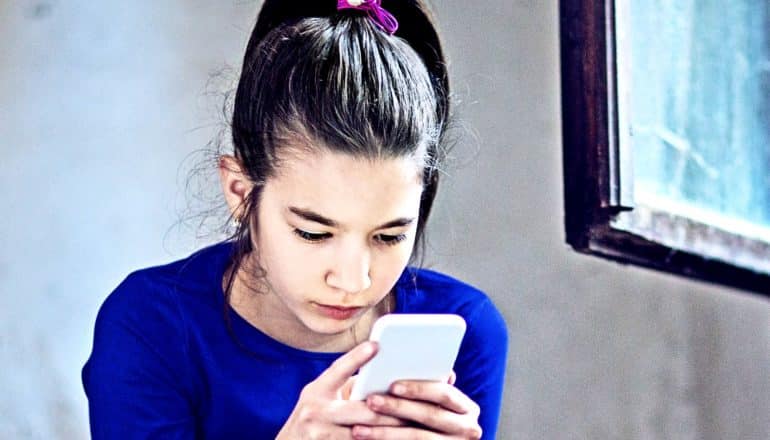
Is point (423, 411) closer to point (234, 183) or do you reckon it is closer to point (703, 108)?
point (234, 183)

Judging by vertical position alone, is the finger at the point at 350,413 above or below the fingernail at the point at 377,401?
below

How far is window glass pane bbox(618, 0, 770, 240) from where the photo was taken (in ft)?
3.17

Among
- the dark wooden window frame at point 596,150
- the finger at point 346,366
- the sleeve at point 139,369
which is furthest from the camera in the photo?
the dark wooden window frame at point 596,150

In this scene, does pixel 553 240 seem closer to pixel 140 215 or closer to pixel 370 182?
pixel 370 182

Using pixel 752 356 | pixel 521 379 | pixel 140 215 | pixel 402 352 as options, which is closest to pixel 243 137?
pixel 140 215

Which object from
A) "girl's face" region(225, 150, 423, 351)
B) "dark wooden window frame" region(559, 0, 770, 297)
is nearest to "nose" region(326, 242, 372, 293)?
"girl's face" region(225, 150, 423, 351)

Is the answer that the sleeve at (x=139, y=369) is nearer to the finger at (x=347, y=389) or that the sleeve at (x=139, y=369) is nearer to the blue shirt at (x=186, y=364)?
the blue shirt at (x=186, y=364)

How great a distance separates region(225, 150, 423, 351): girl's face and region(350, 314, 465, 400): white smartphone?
0.20ft

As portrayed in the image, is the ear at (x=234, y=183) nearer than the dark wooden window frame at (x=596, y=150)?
Yes

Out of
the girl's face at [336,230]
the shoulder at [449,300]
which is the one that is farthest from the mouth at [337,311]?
the shoulder at [449,300]

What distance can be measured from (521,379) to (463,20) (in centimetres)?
32

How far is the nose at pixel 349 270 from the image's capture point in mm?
779

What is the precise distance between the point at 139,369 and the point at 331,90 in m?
0.26

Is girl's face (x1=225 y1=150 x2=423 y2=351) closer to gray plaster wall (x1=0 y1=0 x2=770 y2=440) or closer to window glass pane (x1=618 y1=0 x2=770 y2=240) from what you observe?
gray plaster wall (x1=0 y1=0 x2=770 y2=440)
